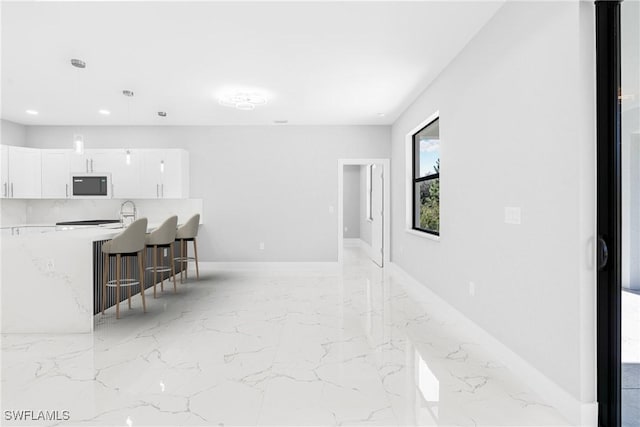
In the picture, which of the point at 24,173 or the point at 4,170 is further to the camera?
the point at 24,173

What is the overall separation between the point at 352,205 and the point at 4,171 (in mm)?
7904

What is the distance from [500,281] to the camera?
2.72 m

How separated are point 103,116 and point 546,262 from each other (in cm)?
640

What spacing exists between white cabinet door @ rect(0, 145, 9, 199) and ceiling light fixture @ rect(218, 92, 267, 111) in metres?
3.72

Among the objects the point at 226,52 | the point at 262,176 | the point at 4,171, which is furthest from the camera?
the point at 262,176

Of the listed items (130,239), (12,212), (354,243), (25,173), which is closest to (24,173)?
(25,173)

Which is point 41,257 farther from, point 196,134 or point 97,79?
point 196,134

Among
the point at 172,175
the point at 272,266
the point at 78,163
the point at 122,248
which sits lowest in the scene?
the point at 272,266

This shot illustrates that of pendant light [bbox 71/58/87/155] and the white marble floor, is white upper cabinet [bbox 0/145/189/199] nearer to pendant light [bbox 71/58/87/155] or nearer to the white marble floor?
pendant light [bbox 71/58/87/155]

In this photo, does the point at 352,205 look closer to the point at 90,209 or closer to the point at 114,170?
the point at 114,170

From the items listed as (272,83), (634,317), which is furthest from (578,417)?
(272,83)

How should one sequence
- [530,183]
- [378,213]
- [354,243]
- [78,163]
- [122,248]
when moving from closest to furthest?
[530,183]
[122,248]
[78,163]
[378,213]
[354,243]

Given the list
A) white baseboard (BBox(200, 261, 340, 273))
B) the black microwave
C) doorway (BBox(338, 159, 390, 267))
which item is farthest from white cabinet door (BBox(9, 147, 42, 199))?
doorway (BBox(338, 159, 390, 267))

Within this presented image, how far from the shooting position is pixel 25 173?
19.8 ft
